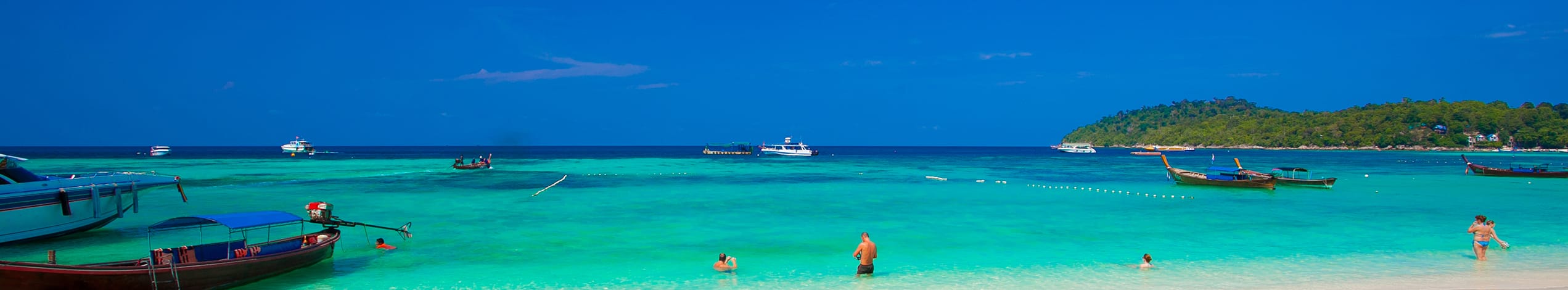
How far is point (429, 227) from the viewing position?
21.2 m

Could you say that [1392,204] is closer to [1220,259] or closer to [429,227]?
[1220,259]

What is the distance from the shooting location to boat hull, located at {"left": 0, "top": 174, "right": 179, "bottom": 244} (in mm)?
16031

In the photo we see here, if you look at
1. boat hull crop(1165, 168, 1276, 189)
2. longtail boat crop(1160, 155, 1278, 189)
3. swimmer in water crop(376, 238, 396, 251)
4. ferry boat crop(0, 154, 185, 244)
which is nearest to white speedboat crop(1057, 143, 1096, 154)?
boat hull crop(1165, 168, 1276, 189)

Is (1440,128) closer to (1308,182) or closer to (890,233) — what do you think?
(1308,182)

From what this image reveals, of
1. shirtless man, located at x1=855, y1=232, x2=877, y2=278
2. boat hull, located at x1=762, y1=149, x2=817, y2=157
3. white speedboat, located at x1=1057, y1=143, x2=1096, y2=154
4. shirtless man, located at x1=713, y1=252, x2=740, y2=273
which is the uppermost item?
white speedboat, located at x1=1057, y1=143, x2=1096, y2=154

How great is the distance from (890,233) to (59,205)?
16.9 m

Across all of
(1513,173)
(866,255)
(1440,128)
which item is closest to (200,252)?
(866,255)

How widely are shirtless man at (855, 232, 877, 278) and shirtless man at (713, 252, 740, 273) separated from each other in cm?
213

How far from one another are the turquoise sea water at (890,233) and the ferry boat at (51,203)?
1.12 ft

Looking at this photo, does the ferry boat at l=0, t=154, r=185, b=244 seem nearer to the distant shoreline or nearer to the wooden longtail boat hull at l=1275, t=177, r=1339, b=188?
the wooden longtail boat hull at l=1275, t=177, r=1339, b=188

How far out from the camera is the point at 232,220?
13352mm

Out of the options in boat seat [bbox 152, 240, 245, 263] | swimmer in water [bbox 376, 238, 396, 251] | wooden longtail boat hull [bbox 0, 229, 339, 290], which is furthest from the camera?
swimmer in water [bbox 376, 238, 396, 251]

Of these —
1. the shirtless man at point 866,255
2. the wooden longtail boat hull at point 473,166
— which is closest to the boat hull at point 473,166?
the wooden longtail boat hull at point 473,166

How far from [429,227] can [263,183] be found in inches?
1086
